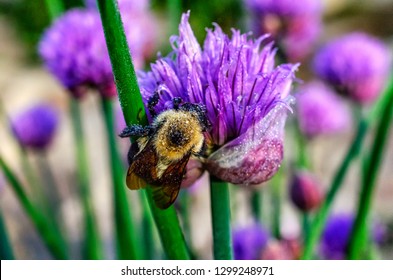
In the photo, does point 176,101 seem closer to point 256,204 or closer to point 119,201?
point 119,201

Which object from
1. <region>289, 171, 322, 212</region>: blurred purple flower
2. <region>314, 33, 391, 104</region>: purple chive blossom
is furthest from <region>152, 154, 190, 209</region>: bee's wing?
<region>314, 33, 391, 104</region>: purple chive blossom

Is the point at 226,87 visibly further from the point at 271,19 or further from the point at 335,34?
the point at 335,34

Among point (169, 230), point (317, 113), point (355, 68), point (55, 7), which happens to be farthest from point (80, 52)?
point (317, 113)

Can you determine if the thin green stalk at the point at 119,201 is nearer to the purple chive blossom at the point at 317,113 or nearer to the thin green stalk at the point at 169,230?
the thin green stalk at the point at 169,230

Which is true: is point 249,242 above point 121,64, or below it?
below

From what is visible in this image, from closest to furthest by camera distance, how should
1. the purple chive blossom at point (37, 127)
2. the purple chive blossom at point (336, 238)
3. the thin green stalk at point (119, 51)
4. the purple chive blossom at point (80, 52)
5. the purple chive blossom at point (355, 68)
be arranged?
the thin green stalk at point (119, 51) < the purple chive blossom at point (80, 52) < the purple chive blossom at point (336, 238) < the purple chive blossom at point (355, 68) < the purple chive blossom at point (37, 127)

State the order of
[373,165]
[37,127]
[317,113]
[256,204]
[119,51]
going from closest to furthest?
1. [119,51]
2. [373,165]
3. [256,204]
4. [37,127]
5. [317,113]

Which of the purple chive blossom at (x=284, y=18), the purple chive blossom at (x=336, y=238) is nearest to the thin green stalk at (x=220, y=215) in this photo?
the purple chive blossom at (x=336, y=238)

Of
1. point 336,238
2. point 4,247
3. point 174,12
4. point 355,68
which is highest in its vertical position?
point 174,12
